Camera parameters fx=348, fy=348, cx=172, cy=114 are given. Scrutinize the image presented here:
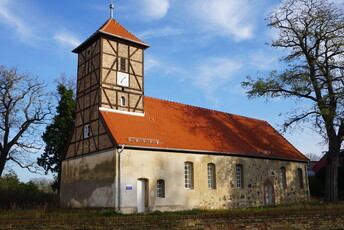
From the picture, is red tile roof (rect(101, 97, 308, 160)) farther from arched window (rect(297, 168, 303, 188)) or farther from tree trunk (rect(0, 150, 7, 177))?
tree trunk (rect(0, 150, 7, 177))

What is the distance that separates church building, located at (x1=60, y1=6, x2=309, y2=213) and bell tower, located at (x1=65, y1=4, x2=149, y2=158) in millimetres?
65

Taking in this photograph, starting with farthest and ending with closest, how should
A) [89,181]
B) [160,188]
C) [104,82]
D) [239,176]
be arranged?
[239,176] < [104,82] < [89,181] < [160,188]

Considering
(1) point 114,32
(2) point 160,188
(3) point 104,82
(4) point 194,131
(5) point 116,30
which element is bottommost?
(2) point 160,188

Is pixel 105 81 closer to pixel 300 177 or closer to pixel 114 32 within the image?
pixel 114 32

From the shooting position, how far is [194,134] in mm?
24562

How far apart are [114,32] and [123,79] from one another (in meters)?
3.27

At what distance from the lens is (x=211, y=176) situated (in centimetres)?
2355

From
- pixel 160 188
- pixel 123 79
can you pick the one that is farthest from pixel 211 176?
pixel 123 79

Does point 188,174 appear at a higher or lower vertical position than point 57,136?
lower

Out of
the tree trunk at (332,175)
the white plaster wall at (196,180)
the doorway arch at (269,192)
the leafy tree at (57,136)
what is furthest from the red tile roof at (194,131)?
the leafy tree at (57,136)

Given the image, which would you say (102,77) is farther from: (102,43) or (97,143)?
(97,143)

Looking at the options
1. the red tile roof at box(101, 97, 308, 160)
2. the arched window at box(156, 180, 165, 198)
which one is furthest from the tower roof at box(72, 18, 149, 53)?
the arched window at box(156, 180, 165, 198)

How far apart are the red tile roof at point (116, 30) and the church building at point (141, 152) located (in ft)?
0.25

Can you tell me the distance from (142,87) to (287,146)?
15285 millimetres
